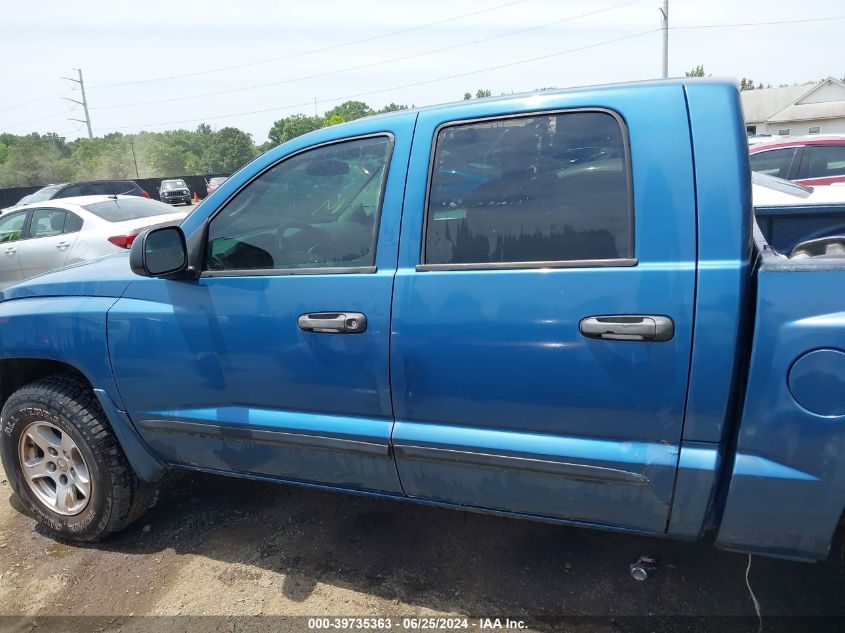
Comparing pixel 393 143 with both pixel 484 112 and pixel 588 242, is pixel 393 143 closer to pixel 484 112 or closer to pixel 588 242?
pixel 484 112

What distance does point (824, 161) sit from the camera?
805cm

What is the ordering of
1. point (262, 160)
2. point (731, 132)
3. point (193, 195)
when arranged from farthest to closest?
point (193, 195) → point (262, 160) → point (731, 132)

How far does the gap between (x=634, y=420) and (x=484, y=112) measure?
1160 millimetres

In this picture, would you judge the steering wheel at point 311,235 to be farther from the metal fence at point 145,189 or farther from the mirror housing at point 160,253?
the metal fence at point 145,189

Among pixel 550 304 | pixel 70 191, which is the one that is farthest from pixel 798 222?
pixel 70 191

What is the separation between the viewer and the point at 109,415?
2721 millimetres

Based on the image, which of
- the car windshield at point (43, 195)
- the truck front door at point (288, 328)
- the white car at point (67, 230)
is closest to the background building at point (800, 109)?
the car windshield at point (43, 195)

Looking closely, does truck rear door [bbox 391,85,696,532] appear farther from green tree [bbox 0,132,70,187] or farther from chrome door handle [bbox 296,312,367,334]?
green tree [bbox 0,132,70,187]

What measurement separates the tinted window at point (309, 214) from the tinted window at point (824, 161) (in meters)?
8.11

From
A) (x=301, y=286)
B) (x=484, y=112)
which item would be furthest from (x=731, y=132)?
(x=301, y=286)

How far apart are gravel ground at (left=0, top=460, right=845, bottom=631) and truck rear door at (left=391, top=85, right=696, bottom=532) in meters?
0.54

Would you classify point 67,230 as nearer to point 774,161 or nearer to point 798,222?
point 798,222

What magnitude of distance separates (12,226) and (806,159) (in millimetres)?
11069

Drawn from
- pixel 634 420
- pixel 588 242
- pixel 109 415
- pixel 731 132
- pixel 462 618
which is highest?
pixel 731 132
